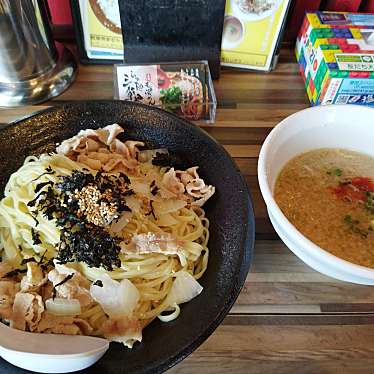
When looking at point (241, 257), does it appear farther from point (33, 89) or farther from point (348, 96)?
point (33, 89)

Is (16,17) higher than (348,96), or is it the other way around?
(16,17)

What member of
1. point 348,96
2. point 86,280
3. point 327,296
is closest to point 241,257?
point 327,296

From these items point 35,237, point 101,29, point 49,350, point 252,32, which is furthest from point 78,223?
point 252,32

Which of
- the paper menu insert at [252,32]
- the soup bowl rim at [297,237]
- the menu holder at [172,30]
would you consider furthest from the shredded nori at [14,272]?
the paper menu insert at [252,32]

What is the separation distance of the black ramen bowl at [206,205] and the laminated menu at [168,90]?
0.89 feet

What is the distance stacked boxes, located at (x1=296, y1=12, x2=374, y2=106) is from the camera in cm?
172

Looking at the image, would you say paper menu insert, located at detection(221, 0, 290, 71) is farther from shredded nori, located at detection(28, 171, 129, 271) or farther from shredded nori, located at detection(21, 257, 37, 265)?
shredded nori, located at detection(21, 257, 37, 265)

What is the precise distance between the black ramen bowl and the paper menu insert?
682 mm

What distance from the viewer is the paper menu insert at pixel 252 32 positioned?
1842mm

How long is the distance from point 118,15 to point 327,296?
1.54 m

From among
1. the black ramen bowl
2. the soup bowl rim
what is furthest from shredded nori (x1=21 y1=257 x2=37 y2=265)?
the soup bowl rim

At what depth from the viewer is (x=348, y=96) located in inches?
70.1

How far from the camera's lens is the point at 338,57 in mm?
1744

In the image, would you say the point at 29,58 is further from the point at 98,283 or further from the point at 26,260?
the point at 98,283
